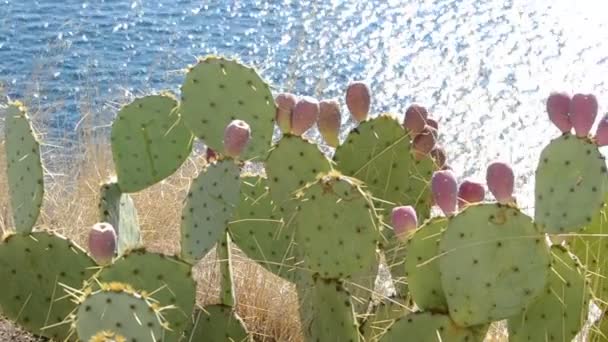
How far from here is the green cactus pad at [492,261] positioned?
1.63 meters

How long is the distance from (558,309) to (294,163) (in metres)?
0.56

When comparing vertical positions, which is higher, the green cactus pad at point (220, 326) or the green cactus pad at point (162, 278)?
the green cactus pad at point (162, 278)

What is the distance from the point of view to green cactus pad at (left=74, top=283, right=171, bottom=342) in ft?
4.87

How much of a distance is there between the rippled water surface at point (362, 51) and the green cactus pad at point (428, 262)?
3.42 meters

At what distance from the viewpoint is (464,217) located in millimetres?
1641

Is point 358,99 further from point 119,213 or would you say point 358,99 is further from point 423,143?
point 119,213

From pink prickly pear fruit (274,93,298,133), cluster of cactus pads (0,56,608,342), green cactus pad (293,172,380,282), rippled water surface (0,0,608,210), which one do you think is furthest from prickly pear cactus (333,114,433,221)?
rippled water surface (0,0,608,210)

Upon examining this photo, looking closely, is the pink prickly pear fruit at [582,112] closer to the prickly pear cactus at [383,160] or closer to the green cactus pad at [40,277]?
the prickly pear cactus at [383,160]

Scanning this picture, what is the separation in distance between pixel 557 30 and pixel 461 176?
3275 mm

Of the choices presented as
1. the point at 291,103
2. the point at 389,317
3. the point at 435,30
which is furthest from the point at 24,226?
the point at 435,30

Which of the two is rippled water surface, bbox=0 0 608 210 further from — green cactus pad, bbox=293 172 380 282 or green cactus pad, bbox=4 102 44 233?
green cactus pad, bbox=293 172 380 282

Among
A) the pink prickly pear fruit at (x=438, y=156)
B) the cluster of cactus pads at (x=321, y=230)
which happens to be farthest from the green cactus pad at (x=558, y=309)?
the pink prickly pear fruit at (x=438, y=156)

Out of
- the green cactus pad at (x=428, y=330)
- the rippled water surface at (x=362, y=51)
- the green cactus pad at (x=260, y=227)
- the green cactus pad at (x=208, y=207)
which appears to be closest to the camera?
the green cactus pad at (x=428, y=330)

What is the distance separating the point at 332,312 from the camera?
1.89 metres
